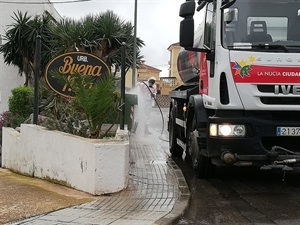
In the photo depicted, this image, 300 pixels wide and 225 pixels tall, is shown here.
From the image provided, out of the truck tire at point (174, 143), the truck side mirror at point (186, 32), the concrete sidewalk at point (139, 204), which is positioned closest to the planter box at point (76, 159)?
the concrete sidewalk at point (139, 204)

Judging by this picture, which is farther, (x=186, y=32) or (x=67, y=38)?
(x=67, y=38)

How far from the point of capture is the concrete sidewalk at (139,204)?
563cm

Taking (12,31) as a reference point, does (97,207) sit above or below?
below

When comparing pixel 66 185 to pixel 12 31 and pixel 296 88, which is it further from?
pixel 12 31

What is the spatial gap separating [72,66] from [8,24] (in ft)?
50.8

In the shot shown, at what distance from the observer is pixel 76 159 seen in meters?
7.42

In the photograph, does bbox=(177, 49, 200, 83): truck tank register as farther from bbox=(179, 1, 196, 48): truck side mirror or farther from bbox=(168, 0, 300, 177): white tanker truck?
bbox=(168, 0, 300, 177): white tanker truck

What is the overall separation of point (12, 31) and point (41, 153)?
46.4ft

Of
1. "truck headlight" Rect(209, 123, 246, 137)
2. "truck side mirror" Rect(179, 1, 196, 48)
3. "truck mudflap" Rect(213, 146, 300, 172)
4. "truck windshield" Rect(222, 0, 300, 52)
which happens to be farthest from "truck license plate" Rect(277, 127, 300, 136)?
"truck side mirror" Rect(179, 1, 196, 48)

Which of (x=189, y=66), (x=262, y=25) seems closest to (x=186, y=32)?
(x=262, y=25)

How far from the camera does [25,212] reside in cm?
597

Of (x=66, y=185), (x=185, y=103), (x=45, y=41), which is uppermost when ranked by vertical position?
(x=45, y=41)

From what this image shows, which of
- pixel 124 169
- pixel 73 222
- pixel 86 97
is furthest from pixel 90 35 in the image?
pixel 73 222

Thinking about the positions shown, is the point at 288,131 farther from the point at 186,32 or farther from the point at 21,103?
the point at 21,103
